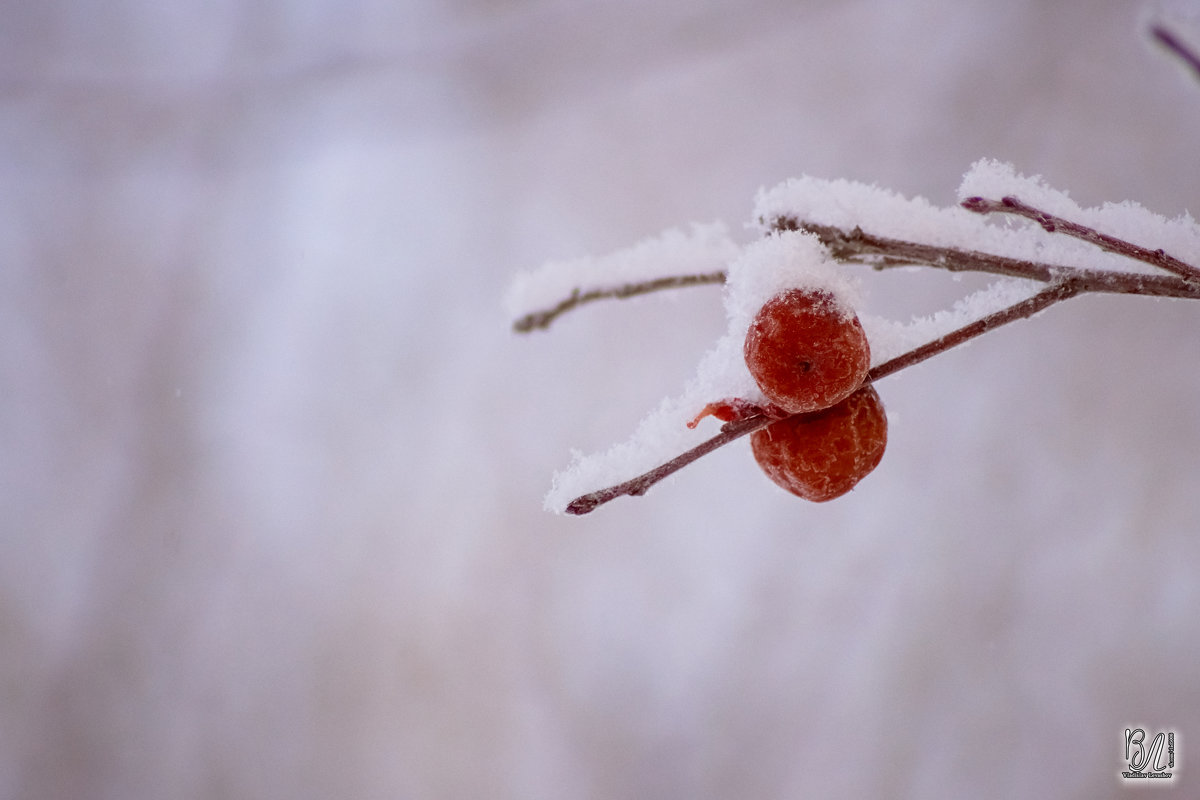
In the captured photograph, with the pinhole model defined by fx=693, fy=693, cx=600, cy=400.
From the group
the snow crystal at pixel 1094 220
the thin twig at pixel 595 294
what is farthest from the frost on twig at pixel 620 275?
the snow crystal at pixel 1094 220

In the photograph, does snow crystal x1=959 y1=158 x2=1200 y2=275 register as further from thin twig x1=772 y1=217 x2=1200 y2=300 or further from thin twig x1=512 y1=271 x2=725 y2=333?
thin twig x1=512 y1=271 x2=725 y2=333

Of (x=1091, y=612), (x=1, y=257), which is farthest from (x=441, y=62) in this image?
(x=1091, y=612)

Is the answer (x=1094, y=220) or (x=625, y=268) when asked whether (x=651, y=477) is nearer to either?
(x=625, y=268)

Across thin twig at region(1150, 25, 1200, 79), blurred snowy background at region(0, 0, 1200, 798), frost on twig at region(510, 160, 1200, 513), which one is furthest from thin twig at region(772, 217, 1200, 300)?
blurred snowy background at region(0, 0, 1200, 798)

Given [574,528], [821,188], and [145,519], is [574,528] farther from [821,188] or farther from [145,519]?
[821,188]

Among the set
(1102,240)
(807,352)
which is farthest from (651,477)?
(1102,240)

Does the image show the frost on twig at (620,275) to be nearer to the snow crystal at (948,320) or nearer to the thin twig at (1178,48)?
the snow crystal at (948,320)

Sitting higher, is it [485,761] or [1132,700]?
[1132,700]
